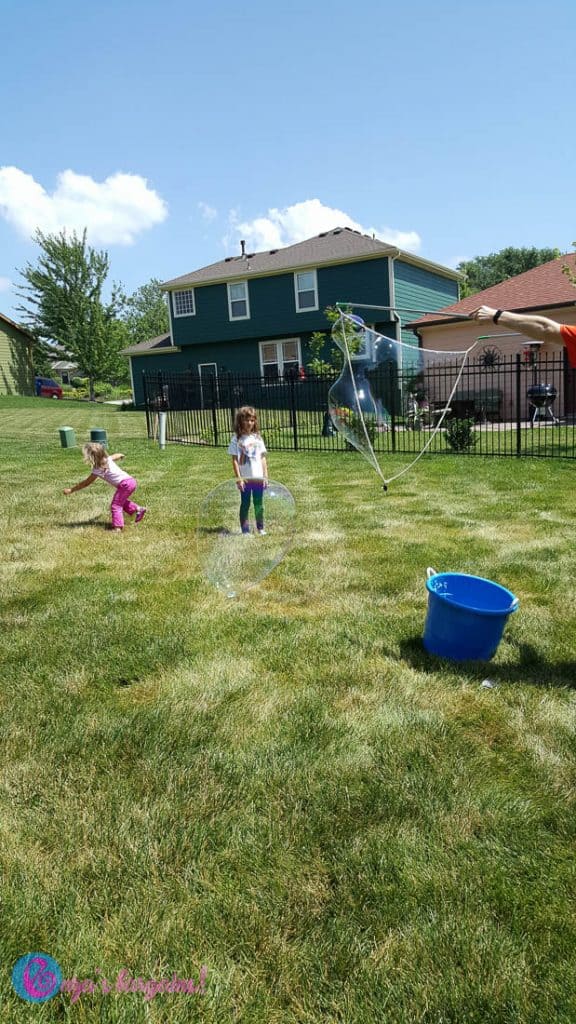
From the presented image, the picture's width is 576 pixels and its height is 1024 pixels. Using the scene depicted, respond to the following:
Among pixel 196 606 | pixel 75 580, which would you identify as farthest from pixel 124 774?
pixel 75 580

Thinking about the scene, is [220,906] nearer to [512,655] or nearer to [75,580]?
[512,655]

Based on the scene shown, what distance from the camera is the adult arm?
354 cm

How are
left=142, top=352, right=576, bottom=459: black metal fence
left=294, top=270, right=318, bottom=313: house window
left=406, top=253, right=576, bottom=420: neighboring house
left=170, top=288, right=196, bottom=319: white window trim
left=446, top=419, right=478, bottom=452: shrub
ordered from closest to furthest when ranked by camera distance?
left=142, top=352, right=576, bottom=459: black metal fence → left=446, top=419, right=478, bottom=452: shrub → left=406, top=253, right=576, bottom=420: neighboring house → left=294, top=270, right=318, bottom=313: house window → left=170, top=288, right=196, bottom=319: white window trim

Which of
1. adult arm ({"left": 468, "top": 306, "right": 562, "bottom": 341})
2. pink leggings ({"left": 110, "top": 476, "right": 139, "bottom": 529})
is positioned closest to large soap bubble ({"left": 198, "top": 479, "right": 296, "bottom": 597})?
pink leggings ({"left": 110, "top": 476, "right": 139, "bottom": 529})

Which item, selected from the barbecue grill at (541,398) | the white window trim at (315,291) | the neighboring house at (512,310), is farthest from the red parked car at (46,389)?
the barbecue grill at (541,398)

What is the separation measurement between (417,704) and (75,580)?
3.18 meters

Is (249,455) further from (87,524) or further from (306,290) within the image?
(306,290)

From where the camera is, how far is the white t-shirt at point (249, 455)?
19.8 ft

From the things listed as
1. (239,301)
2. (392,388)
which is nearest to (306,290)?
(239,301)

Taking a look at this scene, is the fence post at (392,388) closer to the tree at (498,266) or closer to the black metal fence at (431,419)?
the black metal fence at (431,419)

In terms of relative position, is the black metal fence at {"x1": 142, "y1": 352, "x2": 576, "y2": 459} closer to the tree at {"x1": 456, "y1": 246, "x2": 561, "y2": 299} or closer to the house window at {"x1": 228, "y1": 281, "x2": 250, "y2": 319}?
the house window at {"x1": 228, "y1": 281, "x2": 250, "y2": 319}

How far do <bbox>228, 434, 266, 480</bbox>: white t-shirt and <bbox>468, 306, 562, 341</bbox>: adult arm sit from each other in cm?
275

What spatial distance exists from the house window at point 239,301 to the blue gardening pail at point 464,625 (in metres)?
25.9

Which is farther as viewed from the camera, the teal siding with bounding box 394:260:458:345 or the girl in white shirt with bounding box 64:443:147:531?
the teal siding with bounding box 394:260:458:345
